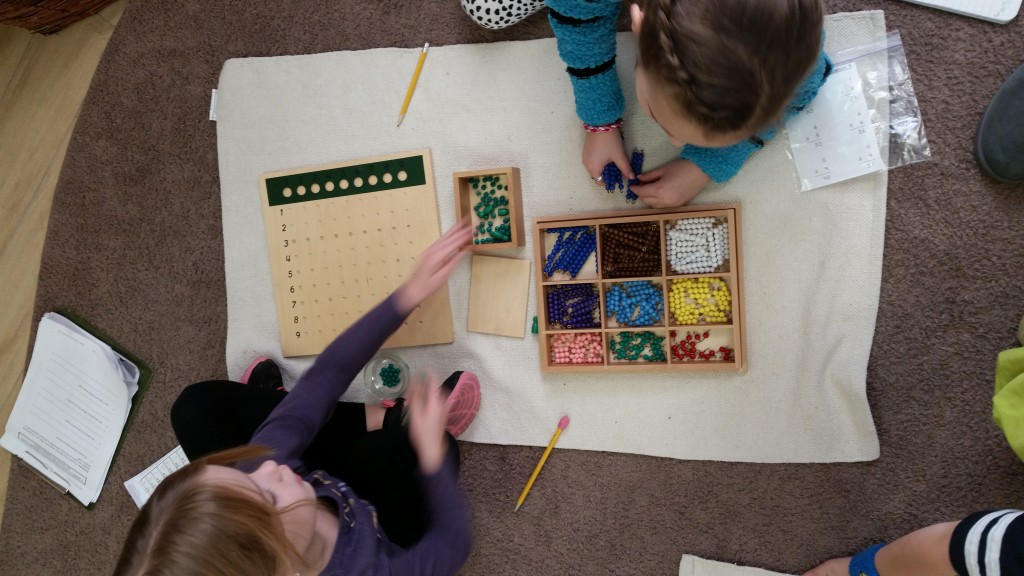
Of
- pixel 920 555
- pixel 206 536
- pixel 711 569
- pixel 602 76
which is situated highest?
pixel 602 76

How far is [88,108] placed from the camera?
1.62 m

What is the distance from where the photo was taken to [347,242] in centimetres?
144

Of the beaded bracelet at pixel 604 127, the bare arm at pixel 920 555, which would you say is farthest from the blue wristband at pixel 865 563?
the beaded bracelet at pixel 604 127

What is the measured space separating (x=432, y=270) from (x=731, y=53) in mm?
675

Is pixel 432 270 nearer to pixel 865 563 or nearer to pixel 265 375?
pixel 265 375

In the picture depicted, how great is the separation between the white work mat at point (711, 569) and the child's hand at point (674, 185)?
0.75m

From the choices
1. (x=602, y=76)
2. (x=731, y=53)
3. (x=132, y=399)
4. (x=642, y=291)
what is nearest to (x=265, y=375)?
(x=132, y=399)

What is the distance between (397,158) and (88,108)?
0.85 metres

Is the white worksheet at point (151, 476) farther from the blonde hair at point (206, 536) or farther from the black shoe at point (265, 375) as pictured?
the blonde hair at point (206, 536)

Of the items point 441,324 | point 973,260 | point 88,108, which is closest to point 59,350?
point 88,108

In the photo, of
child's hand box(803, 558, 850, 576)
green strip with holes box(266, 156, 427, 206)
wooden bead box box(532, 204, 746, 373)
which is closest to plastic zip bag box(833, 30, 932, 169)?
wooden bead box box(532, 204, 746, 373)

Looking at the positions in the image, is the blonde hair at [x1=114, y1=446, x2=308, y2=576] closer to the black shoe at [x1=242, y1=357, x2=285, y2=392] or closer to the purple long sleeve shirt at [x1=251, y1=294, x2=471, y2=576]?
the purple long sleeve shirt at [x1=251, y1=294, x2=471, y2=576]

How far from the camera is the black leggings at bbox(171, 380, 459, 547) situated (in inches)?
50.0

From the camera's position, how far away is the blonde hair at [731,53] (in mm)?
769
